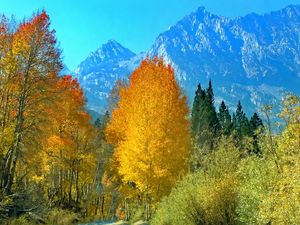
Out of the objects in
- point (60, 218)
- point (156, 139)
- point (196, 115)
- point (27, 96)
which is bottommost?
point (60, 218)

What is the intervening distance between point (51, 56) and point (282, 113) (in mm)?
18190

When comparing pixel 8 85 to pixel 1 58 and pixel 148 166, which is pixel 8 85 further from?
pixel 148 166

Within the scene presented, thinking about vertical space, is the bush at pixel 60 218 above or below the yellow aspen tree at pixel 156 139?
below

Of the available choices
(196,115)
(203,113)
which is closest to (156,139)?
(203,113)

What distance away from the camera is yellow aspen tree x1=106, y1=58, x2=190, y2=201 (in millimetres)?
35750

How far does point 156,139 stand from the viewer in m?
35.7

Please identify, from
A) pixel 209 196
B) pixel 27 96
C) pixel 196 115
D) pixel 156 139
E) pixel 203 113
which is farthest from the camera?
pixel 196 115

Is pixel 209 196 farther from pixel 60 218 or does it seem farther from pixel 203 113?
pixel 203 113

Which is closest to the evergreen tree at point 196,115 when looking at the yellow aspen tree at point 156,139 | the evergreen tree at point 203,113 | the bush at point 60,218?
the evergreen tree at point 203,113

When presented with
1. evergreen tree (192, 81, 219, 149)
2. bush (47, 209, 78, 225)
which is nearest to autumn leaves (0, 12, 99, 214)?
bush (47, 209, 78, 225)

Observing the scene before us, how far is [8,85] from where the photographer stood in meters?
28.6

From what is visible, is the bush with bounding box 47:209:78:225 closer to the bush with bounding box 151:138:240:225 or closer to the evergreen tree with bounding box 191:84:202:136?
the bush with bounding box 151:138:240:225

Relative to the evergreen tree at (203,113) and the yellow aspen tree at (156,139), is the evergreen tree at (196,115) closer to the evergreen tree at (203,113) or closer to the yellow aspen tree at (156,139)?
the evergreen tree at (203,113)

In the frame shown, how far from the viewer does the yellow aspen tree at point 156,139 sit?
3575 cm
